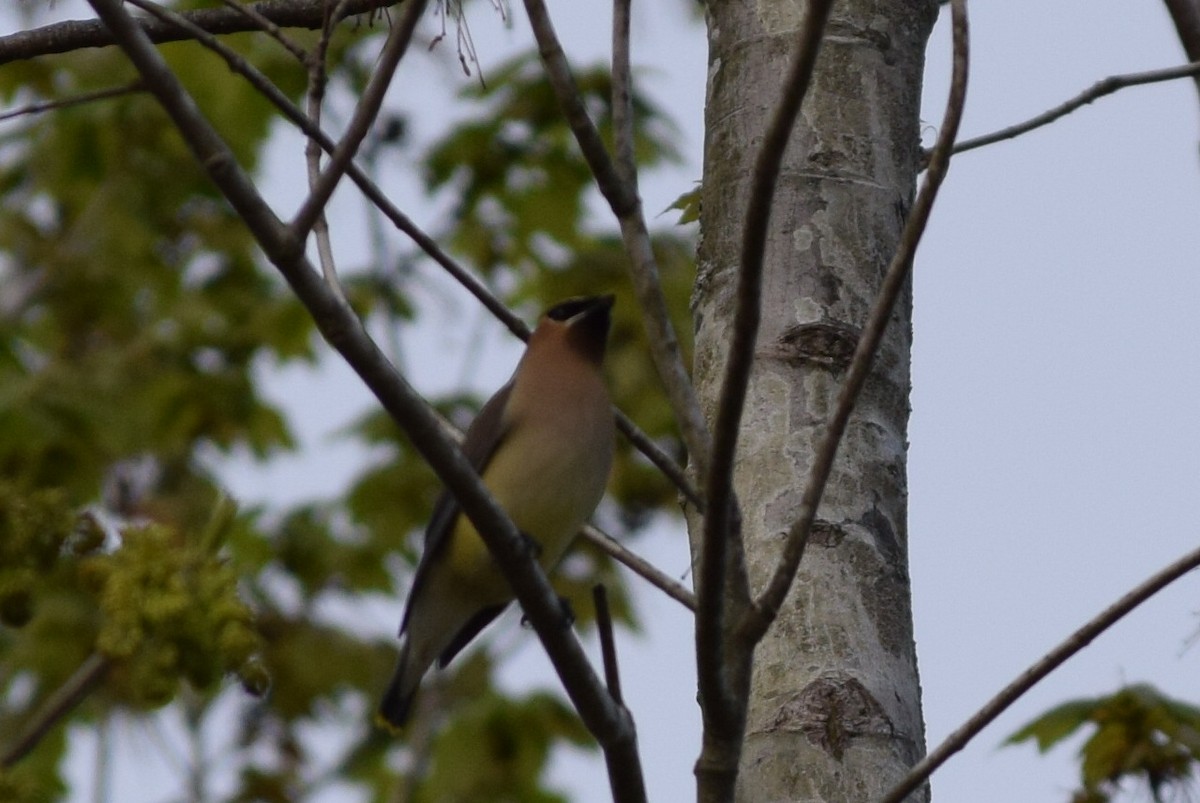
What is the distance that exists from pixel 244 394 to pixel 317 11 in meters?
6.84

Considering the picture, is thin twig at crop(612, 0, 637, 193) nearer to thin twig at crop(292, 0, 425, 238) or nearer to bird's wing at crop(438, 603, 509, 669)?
thin twig at crop(292, 0, 425, 238)

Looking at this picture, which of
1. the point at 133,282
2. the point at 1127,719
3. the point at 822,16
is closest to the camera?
the point at 822,16

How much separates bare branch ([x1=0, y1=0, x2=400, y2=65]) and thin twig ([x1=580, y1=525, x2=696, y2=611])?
1114 millimetres

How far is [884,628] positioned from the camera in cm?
291

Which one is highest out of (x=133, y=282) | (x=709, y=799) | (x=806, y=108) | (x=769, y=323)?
(x=133, y=282)

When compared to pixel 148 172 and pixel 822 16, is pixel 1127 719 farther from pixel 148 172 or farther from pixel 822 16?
pixel 148 172

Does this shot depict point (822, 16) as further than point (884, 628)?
No

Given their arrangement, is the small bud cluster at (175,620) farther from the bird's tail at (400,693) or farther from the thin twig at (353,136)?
the bird's tail at (400,693)

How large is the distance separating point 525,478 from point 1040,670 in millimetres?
1965

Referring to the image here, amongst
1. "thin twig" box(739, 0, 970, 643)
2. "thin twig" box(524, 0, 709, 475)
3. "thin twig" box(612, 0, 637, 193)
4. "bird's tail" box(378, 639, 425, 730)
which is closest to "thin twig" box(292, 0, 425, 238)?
"thin twig" box(524, 0, 709, 475)

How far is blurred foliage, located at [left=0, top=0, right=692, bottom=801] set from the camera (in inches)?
326

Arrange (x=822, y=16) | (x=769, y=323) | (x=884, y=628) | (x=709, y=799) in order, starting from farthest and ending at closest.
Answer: (x=769, y=323) → (x=884, y=628) → (x=709, y=799) → (x=822, y=16)

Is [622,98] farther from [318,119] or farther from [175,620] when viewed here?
[175,620]

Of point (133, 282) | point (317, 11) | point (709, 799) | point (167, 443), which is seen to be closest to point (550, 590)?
point (709, 799)
